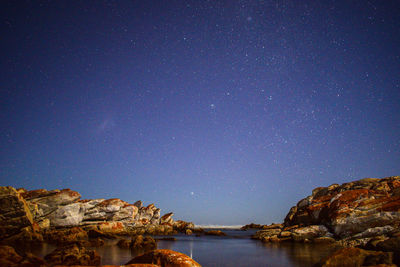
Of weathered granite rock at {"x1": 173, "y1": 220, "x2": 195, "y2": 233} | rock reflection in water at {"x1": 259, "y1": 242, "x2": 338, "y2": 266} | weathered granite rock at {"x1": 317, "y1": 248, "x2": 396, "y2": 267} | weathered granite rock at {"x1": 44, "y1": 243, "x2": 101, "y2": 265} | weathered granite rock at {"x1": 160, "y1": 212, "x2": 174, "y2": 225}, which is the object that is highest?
weathered granite rock at {"x1": 317, "y1": 248, "x2": 396, "y2": 267}

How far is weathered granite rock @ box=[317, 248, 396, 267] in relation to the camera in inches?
394

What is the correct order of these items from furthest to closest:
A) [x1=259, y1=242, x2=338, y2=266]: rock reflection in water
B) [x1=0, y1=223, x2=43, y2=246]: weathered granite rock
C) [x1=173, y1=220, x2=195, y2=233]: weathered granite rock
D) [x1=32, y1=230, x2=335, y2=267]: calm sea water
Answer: [x1=173, y1=220, x2=195, y2=233]: weathered granite rock, [x1=0, y1=223, x2=43, y2=246]: weathered granite rock, [x1=32, y1=230, x2=335, y2=267]: calm sea water, [x1=259, y1=242, x2=338, y2=266]: rock reflection in water

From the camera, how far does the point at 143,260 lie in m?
10.9

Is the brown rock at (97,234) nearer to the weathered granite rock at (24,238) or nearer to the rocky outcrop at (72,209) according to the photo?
the weathered granite rock at (24,238)

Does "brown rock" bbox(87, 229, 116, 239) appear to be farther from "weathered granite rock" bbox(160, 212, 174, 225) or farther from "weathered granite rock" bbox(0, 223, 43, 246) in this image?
"weathered granite rock" bbox(160, 212, 174, 225)

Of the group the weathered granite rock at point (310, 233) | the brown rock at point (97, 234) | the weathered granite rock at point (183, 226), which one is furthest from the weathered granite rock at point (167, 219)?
the weathered granite rock at point (310, 233)

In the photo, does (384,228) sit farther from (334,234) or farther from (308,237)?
(308,237)

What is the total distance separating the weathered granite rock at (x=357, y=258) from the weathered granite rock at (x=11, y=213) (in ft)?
97.1

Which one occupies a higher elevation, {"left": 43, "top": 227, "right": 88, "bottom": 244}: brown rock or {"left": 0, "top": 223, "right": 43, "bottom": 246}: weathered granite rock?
{"left": 0, "top": 223, "right": 43, "bottom": 246}: weathered granite rock

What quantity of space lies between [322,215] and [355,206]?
700 cm

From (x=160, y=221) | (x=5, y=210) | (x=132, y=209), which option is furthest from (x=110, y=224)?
(x=160, y=221)

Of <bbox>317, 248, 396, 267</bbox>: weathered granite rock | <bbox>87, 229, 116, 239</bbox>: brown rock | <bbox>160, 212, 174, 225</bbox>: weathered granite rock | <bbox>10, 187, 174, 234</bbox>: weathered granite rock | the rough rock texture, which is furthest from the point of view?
<bbox>160, 212, 174, 225</bbox>: weathered granite rock

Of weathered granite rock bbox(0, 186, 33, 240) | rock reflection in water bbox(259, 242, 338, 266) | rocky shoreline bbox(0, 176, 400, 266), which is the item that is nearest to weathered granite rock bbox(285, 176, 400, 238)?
rocky shoreline bbox(0, 176, 400, 266)

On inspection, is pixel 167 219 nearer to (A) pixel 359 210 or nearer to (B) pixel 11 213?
(B) pixel 11 213
